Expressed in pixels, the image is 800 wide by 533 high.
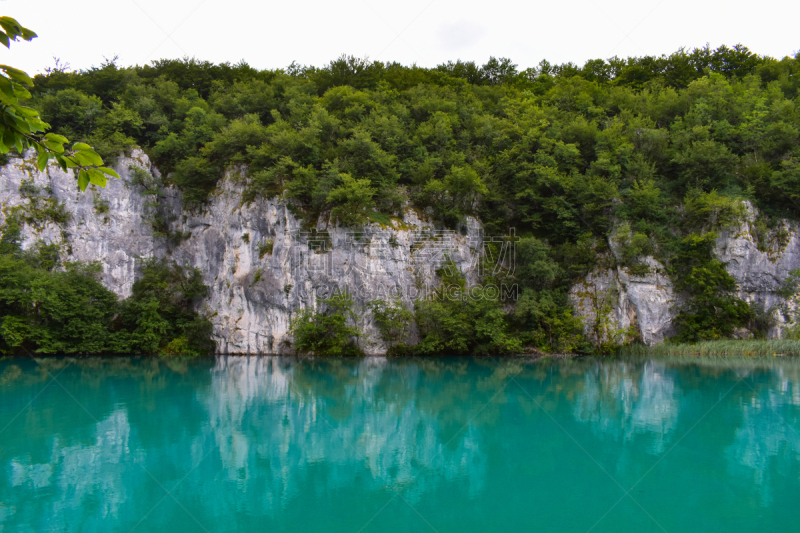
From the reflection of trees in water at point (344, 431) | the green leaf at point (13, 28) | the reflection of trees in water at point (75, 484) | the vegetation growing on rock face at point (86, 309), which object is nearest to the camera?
the green leaf at point (13, 28)

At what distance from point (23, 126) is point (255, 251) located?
25.9 m

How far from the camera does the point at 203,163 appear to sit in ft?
94.1

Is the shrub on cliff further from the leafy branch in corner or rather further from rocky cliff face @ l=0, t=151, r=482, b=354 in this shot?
the leafy branch in corner

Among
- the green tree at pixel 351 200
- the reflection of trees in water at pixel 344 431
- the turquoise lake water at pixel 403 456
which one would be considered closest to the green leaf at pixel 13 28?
the turquoise lake water at pixel 403 456

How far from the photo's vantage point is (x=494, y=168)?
29094 mm

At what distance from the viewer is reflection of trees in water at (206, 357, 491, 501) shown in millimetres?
7086

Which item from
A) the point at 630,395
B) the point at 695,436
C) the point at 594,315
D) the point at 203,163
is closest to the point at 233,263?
the point at 203,163

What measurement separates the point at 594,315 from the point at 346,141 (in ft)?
53.7

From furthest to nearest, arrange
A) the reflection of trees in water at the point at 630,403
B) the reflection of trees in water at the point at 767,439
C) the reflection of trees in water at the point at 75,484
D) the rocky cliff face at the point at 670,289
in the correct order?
the rocky cliff face at the point at 670,289 → the reflection of trees in water at the point at 630,403 → the reflection of trees in water at the point at 767,439 → the reflection of trees in water at the point at 75,484

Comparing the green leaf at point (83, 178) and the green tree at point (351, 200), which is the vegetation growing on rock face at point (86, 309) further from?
the green leaf at point (83, 178)

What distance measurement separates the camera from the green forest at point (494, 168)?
2411cm

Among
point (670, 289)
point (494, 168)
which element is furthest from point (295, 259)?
point (670, 289)

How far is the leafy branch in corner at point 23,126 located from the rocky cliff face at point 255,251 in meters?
23.2

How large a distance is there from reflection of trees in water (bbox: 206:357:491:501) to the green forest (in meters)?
9.50
